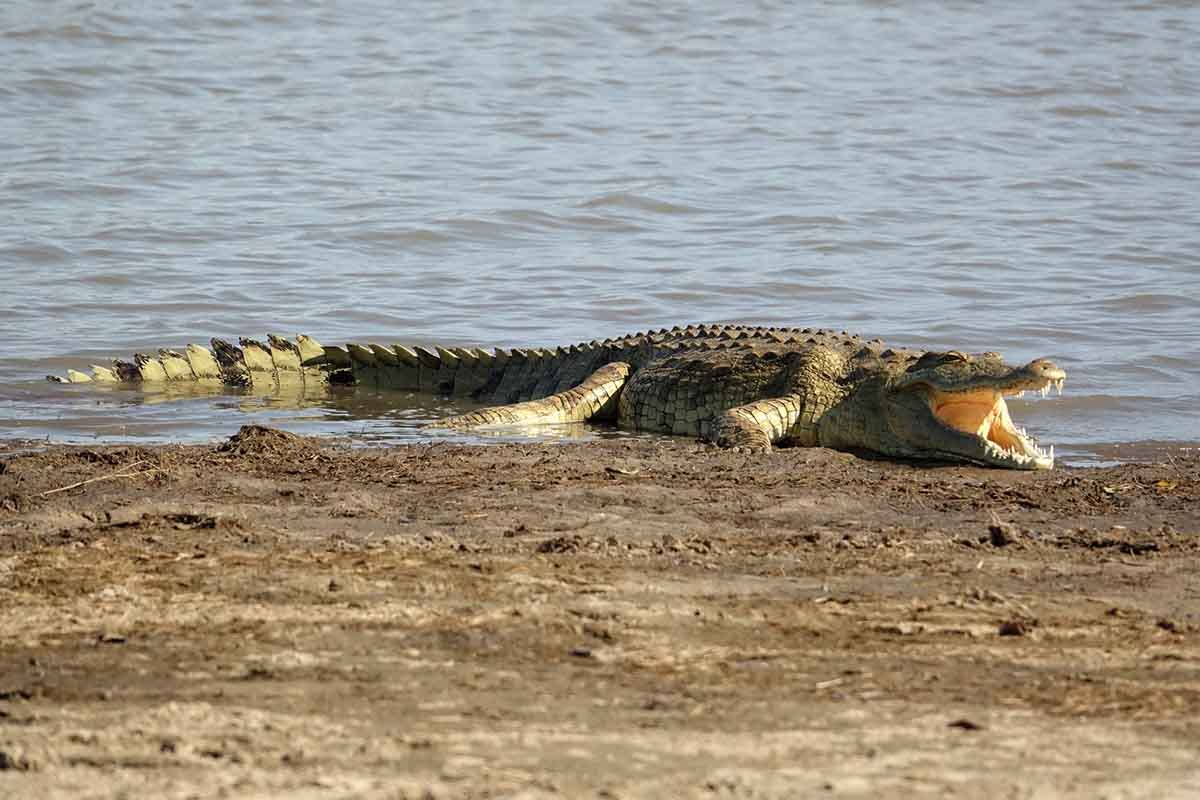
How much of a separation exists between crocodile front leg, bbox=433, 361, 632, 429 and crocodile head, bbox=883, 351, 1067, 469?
1.84 metres

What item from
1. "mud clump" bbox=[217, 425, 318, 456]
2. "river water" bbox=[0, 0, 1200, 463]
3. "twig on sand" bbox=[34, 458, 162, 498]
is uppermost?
"river water" bbox=[0, 0, 1200, 463]

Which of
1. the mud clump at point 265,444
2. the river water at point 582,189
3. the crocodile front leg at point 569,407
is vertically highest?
the river water at point 582,189


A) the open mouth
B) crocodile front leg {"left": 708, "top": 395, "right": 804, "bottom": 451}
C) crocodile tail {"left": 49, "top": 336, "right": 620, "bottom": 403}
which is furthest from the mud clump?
the open mouth

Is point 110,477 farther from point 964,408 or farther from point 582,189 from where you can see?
point 582,189

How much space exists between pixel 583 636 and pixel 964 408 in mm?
4764

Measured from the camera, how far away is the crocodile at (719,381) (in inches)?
339

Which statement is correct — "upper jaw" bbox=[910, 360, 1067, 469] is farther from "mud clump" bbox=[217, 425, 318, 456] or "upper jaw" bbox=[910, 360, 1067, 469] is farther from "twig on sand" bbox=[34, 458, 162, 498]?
"twig on sand" bbox=[34, 458, 162, 498]

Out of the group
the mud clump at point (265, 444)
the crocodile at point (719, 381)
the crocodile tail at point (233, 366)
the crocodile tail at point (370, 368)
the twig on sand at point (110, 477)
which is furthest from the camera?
the crocodile tail at point (233, 366)

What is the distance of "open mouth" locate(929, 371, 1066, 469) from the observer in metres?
8.17

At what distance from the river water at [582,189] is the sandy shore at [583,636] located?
2.60 metres

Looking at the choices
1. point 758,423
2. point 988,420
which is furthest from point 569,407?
point 988,420

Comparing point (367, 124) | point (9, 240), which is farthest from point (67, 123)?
point (9, 240)

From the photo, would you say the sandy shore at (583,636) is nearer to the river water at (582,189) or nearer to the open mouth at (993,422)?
the open mouth at (993,422)

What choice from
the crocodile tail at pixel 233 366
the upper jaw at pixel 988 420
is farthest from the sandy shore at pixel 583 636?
the crocodile tail at pixel 233 366
